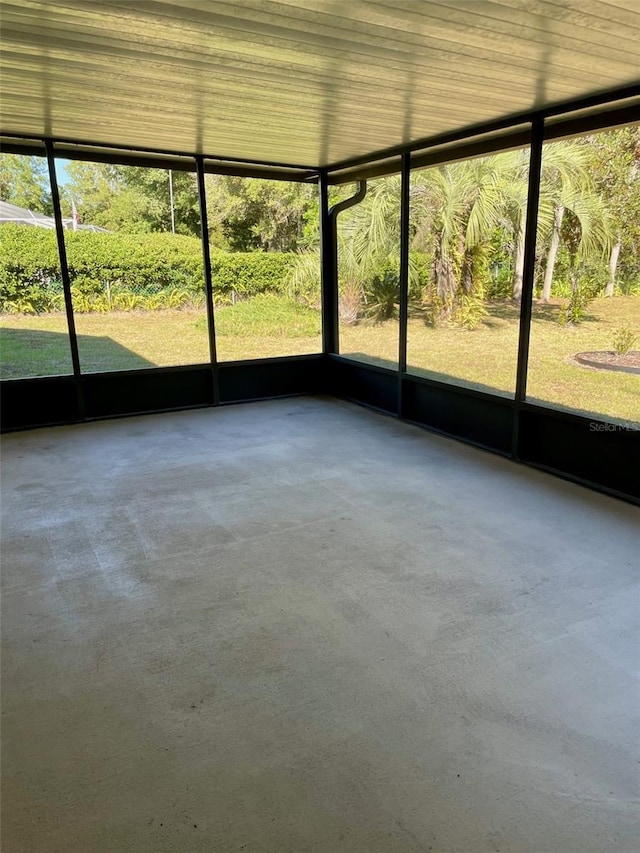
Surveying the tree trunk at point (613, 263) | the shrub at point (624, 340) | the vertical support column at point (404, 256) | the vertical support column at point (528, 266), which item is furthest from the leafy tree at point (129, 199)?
the vertical support column at point (528, 266)

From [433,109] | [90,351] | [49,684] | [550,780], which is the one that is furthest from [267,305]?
[550,780]

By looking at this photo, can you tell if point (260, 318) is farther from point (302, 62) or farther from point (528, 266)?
point (302, 62)

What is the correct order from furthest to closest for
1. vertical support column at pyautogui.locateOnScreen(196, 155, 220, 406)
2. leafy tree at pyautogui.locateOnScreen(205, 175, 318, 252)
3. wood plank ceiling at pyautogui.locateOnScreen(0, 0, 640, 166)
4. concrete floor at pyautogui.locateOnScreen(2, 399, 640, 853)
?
leafy tree at pyautogui.locateOnScreen(205, 175, 318, 252), vertical support column at pyautogui.locateOnScreen(196, 155, 220, 406), wood plank ceiling at pyautogui.locateOnScreen(0, 0, 640, 166), concrete floor at pyautogui.locateOnScreen(2, 399, 640, 853)

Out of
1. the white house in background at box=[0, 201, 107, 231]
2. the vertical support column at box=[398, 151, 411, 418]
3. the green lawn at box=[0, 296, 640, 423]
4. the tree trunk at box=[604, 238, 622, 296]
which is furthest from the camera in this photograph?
the white house in background at box=[0, 201, 107, 231]

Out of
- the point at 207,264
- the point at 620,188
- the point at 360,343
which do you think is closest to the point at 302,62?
the point at 207,264

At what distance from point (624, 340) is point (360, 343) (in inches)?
171

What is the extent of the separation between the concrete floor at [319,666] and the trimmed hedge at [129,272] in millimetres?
5621

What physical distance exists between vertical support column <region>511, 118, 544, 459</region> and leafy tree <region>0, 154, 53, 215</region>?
7.83 m

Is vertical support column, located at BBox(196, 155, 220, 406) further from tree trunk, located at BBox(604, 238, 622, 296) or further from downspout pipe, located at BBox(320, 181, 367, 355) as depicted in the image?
tree trunk, located at BBox(604, 238, 622, 296)

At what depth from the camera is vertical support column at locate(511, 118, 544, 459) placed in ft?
13.5

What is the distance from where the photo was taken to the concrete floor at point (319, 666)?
1.61 m

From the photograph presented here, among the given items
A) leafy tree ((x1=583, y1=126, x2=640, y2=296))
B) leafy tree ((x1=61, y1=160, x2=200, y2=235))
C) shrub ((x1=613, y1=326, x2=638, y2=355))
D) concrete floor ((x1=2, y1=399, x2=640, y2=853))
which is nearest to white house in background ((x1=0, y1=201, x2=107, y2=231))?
leafy tree ((x1=61, y1=160, x2=200, y2=235))

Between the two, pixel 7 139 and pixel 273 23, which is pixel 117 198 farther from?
pixel 273 23

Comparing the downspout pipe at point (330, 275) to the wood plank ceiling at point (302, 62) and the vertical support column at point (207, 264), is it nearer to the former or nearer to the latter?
the vertical support column at point (207, 264)
